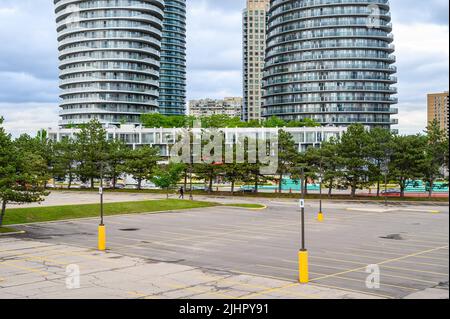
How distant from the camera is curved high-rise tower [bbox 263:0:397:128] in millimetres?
157875

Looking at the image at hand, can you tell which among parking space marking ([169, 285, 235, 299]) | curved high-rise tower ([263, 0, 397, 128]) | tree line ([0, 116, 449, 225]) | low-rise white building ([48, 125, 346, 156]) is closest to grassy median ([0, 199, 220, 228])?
tree line ([0, 116, 449, 225])

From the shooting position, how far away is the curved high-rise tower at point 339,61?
15788 cm

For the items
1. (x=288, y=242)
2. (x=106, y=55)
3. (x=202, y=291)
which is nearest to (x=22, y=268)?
(x=202, y=291)

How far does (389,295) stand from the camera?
1888 centimetres

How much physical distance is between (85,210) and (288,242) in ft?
90.7

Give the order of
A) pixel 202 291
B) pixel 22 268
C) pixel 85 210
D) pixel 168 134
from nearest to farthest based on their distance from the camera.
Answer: pixel 202 291, pixel 22 268, pixel 85 210, pixel 168 134

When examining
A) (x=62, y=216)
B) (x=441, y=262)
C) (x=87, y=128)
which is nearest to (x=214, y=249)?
(x=441, y=262)

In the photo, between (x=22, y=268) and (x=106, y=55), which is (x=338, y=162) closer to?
(x=22, y=268)

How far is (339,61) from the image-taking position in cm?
15950

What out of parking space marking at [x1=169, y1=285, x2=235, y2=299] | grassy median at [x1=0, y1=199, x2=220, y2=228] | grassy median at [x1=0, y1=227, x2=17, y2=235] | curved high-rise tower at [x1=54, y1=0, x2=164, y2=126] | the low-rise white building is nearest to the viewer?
parking space marking at [x1=169, y1=285, x2=235, y2=299]

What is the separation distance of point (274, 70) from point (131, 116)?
172 ft

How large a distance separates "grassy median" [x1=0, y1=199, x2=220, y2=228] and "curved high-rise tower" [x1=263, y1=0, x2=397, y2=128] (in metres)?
106

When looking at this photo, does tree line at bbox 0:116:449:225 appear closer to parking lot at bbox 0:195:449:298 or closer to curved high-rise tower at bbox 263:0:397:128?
parking lot at bbox 0:195:449:298

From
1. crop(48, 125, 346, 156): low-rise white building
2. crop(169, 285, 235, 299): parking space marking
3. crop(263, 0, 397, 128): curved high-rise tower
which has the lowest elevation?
crop(169, 285, 235, 299): parking space marking
